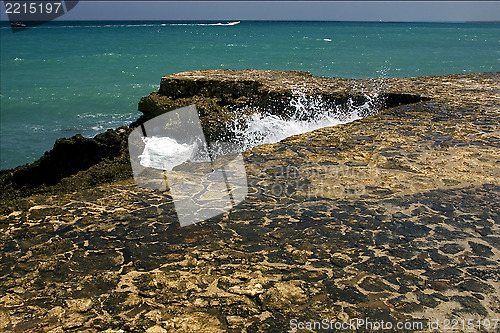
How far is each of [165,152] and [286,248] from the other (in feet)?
11.0

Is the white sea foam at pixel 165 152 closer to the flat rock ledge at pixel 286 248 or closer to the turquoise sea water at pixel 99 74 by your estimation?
the flat rock ledge at pixel 286 248

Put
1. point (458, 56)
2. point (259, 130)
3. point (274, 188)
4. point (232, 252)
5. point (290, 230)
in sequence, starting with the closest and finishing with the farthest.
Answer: point (232, 252)
point (290, 230)
point (274, 188)
point (259, 130)
point (458, 56)

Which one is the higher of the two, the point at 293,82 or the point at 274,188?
the point at 293,82

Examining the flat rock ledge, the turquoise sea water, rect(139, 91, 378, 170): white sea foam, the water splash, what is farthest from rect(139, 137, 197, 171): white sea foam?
the turquoise sea water

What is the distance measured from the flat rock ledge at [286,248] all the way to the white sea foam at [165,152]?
5.31 feet

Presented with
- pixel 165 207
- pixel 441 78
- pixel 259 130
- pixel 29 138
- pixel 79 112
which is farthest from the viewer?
pixel 79 112

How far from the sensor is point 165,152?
5559mm

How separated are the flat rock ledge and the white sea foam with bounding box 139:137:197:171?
1.62 metres

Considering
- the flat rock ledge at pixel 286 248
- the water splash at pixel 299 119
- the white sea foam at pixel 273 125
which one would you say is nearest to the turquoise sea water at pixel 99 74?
the white sea foam at pixel 273 125

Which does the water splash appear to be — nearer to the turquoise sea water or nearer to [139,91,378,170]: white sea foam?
[139,91,378,170]: white sea foam

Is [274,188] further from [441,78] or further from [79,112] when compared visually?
[79,112]

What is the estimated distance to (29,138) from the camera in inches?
356

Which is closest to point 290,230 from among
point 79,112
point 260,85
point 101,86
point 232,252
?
point 232,252

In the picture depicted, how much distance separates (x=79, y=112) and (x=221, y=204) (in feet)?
31.2
